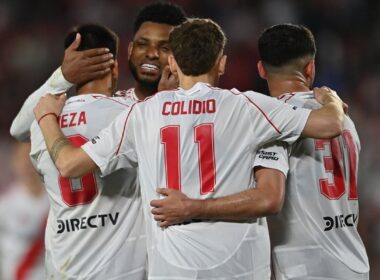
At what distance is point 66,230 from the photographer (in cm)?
483

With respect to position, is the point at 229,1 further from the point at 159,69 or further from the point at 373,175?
the point at 159,69

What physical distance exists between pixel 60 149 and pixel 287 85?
4.46 feet

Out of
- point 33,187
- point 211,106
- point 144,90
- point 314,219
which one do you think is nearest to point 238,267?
point 314,219

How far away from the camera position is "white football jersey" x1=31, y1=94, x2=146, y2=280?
15.6 feet

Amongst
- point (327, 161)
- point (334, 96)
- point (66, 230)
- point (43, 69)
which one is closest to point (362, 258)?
point (327, 161)

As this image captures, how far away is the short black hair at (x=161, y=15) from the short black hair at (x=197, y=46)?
67.4 inches

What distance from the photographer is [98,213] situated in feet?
15.6

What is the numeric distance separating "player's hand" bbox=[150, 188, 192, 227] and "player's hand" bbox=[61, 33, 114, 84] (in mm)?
991

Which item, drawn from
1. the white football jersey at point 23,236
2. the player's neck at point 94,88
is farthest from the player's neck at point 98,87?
the white football jersey at point 23,236

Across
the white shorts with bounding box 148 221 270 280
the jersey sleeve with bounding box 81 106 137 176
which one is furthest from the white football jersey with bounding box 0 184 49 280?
the white shorts with bounding box 148 221 270 280

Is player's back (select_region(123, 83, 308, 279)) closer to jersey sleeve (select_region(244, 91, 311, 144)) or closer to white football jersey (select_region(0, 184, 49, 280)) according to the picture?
jersey sleeve (select_region(244, 91, 311, 144))

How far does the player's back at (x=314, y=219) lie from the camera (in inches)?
185

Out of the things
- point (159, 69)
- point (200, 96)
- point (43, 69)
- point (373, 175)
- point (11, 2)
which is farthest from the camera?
point (11, 2)

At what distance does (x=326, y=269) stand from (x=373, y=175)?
5.38m
